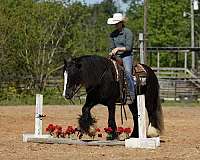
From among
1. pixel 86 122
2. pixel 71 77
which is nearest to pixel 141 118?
pixel 86 122

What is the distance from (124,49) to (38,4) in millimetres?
29896

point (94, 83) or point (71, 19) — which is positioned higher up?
point (71, 19)

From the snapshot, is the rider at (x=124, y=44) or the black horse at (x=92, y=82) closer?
the black horse at (x=92, y=82)

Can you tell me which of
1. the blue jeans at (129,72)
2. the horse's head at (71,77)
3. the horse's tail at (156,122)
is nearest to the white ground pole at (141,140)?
the blue jeans at (129,72)

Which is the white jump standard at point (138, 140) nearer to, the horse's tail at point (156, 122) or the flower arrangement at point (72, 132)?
the flower arrangement at point (72, 132)

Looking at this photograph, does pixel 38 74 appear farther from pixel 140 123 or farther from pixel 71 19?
pixel 140 123

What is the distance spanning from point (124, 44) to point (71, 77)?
60.6 inches

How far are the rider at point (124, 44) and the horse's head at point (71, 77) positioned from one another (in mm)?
1073

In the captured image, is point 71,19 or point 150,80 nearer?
point 150,80

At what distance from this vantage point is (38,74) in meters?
38.6

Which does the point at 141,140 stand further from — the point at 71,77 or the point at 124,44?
the point at 124,44

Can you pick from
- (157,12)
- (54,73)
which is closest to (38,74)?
(54,73)

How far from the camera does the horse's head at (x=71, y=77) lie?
11422mm

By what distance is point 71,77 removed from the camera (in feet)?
37.7
